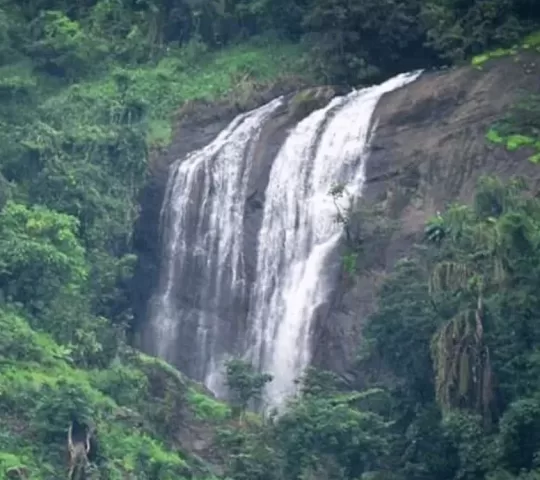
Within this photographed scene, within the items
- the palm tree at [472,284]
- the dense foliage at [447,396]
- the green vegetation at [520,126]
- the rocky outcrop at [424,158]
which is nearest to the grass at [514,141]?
the green vegetation at [520,126]

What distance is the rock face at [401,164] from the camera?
45.9 meters

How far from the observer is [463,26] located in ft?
164

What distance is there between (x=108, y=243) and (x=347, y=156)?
201 inches

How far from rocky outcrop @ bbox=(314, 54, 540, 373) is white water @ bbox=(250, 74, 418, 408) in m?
0.47

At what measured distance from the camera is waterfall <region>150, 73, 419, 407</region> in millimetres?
46969

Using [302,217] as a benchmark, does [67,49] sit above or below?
above

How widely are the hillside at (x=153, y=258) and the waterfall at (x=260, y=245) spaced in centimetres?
75

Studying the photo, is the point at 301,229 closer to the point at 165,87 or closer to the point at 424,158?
the point at 424,158

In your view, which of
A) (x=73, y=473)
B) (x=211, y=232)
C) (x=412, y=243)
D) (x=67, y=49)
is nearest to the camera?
(x=73, y=473)

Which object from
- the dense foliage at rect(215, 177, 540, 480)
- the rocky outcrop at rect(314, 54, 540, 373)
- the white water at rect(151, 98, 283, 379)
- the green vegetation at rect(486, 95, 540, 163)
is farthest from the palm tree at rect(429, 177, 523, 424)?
the white water at rect(151, 98, 283, 379)

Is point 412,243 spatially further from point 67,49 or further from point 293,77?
point 67,49

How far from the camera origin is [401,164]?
47031 mm

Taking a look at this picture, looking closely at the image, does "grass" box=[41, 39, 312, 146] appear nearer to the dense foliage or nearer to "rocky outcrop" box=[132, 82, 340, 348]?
"rocky outcrop" box=[132, 82, 340, 348]

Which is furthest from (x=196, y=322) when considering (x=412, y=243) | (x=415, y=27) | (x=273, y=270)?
(x=415, y=27)
